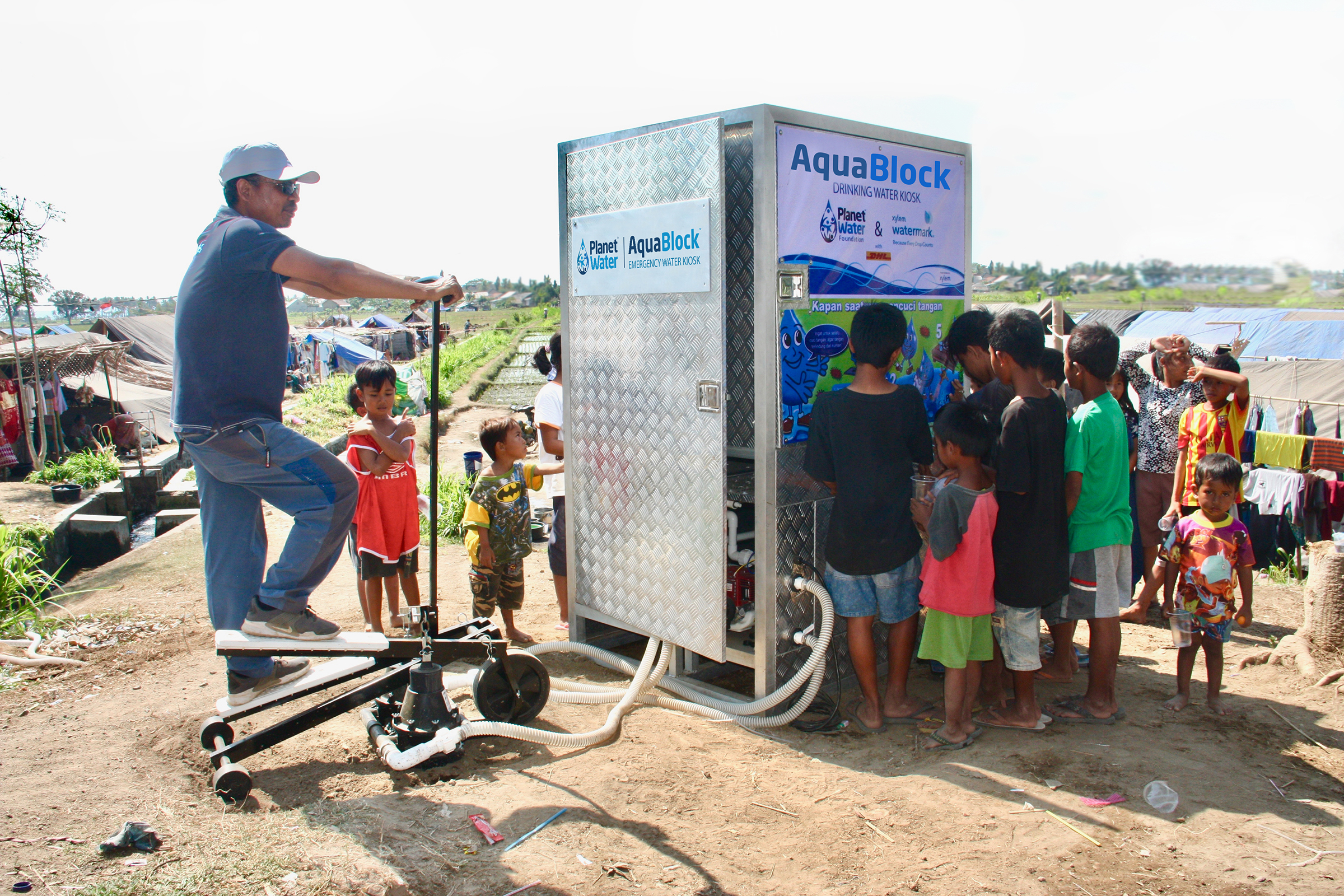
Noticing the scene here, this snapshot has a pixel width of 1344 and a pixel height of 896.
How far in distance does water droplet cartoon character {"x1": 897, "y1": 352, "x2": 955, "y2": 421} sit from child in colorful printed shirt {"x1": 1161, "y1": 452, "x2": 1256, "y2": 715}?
1406mm

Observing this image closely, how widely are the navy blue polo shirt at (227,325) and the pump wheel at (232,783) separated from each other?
145 cm

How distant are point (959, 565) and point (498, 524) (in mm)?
2979

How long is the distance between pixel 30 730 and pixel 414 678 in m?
2.22

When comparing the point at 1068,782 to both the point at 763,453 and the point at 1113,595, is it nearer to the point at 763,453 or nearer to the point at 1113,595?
the point at 1113,595

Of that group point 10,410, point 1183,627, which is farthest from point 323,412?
point 1183,627

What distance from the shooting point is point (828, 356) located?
4.90 metres

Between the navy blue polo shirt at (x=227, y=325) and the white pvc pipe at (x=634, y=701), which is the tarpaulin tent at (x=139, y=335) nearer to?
the white pvc pipe at (x=634, y=701)

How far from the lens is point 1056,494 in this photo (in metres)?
4.52

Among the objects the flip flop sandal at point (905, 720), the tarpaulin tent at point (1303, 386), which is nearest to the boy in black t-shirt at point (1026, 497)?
the flip flop sandal at point (905, 720)

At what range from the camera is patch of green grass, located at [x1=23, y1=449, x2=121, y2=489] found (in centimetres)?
1855

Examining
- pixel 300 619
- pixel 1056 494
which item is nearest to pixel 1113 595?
pixel 1056 494

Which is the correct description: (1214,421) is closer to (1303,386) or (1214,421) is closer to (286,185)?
(286,185)

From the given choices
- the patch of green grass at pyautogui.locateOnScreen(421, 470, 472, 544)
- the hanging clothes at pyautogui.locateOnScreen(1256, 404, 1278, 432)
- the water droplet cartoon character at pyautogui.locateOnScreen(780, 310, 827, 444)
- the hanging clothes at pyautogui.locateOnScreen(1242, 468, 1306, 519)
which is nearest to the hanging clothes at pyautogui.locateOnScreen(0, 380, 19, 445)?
the patch of green grass at pyautogui.locateOnScreen(421, 470, 472, 544)

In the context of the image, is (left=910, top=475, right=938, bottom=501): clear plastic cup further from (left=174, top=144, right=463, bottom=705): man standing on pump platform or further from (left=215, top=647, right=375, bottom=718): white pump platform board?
(left=215, top=647, right=375, bottom=718): white pump platform board
